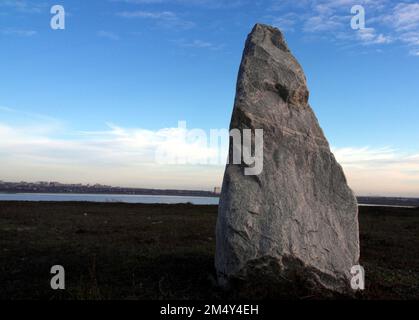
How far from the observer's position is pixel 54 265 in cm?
1116

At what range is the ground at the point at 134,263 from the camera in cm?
854

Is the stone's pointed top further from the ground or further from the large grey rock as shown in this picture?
the ground

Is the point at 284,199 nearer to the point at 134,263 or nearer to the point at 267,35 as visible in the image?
the point at 267,35

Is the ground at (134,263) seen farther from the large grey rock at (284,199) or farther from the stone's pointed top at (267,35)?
the stone's pointed top at (267,35)

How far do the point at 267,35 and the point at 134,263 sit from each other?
6.28 m

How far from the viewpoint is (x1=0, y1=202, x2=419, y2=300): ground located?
8.54 m

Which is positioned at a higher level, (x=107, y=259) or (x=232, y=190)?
(x=232, y=190)

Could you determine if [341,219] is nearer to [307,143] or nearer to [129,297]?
[307,143]

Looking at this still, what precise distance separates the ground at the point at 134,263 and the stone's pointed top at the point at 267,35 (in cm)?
523

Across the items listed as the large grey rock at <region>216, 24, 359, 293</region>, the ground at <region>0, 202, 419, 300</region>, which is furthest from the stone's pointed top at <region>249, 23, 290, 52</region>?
the ground at <region>0, 202, 419, 300</region>

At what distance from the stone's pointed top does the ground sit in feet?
17.2

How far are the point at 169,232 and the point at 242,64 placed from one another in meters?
10.7

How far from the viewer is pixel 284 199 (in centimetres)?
858
